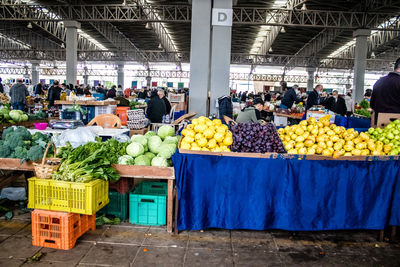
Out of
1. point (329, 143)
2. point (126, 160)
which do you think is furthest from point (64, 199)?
point (329, 143)

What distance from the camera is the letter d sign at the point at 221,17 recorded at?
8.34 metres

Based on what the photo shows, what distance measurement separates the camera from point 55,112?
1152 centimetres

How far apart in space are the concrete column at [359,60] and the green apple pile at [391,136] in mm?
13847

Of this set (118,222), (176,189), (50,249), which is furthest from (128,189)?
(50,249)

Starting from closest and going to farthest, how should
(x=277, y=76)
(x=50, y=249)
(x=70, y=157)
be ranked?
(x=50, y=249) → (x=70, y=157) → (x=277, y=76)

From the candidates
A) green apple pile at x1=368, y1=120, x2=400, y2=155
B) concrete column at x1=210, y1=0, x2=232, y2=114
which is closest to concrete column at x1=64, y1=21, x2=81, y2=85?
concrete column at x1=210, y1=0, x2=232, y2=114

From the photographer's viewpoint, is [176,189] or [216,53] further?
[216,53]

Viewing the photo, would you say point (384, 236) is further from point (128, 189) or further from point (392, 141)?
point (128, 189)

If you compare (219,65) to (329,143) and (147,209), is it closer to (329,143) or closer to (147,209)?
(329,143)

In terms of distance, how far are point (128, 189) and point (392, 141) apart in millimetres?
3189

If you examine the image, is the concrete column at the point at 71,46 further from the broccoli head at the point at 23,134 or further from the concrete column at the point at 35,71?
the concrete column at the point at 35,71

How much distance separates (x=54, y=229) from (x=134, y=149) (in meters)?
1.20

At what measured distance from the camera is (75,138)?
162 inches

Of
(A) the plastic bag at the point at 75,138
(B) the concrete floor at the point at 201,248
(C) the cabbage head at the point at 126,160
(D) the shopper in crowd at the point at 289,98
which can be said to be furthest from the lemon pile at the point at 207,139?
(D) the shopper in crowd at the point at 289,98
